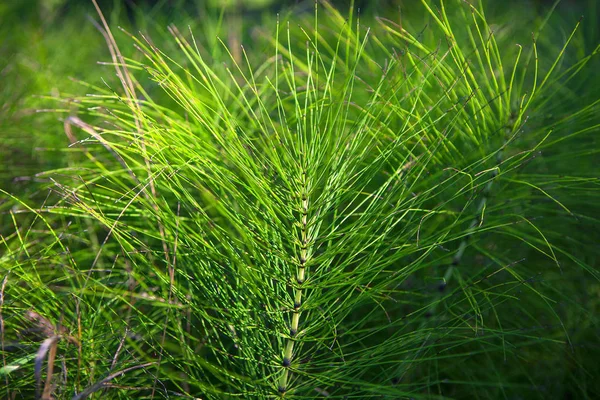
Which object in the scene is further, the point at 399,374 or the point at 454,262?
the point at 454,262

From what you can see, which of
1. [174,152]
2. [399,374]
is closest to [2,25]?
[174,152]

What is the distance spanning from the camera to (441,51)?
1.04 m

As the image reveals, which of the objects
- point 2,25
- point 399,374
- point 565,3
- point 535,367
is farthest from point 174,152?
point 565,3

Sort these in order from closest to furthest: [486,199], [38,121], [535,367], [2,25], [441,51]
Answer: [486,199]
[535,367]
[441,51]
[38,121]
[2,25]

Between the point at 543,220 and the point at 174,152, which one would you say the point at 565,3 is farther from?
the point at 174,152

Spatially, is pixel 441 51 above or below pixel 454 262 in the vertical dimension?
above

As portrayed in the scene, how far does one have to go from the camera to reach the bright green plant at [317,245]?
60cm

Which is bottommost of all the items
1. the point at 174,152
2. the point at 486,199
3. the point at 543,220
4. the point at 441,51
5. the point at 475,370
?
the point at 475,370

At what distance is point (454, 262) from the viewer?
2.57ft

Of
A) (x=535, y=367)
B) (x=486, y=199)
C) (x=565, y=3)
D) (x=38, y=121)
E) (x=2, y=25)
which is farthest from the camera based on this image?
(x=565, y=3)

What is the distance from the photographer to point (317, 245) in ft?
2.29

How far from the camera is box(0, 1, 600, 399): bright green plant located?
0.60 m

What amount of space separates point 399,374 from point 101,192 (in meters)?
0.58

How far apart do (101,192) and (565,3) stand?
9.32 feet
